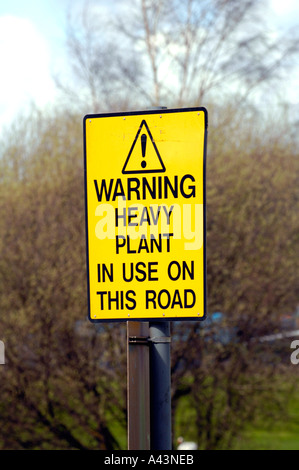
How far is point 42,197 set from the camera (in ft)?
37.2

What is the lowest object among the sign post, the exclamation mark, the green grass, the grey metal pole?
the green grass

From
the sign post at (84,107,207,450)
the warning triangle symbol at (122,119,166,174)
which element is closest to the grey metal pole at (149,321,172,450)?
the sign post at (84,107,207,450)

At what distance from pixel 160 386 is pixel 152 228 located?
0.55 meters

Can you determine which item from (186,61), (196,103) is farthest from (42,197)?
(186,61)

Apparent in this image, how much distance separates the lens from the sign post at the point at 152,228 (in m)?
2.72

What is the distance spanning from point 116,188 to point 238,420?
956 centimetres

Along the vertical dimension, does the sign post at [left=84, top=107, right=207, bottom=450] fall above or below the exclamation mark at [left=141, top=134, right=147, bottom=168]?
below

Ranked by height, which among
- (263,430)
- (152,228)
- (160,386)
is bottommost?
(263,430)

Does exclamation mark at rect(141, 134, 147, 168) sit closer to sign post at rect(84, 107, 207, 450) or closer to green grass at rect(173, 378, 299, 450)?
sign post at rect(84, 107, 207, 450)

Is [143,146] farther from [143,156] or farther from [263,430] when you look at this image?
[263,430]

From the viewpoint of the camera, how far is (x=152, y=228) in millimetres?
2719

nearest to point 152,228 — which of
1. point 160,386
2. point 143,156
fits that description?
point 143,156

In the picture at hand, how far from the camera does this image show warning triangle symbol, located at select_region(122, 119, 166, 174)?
275 cm
